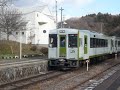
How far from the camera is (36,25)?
77000 mm

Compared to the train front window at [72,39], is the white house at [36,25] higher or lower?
higher

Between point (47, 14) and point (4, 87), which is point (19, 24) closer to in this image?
point (47, 14)

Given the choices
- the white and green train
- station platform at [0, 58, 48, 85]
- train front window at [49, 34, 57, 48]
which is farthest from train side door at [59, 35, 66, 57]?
station platform at [0, 58, 48, 85]

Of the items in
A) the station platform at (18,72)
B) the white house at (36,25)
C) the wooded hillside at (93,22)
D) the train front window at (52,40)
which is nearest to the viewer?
the station platform at (18,72)

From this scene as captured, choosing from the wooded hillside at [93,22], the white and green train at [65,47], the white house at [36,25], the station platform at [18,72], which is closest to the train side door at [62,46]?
the white and green train at [65,47]

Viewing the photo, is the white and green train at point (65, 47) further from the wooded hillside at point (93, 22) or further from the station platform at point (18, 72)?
the wooded hillside at point (93, 22)

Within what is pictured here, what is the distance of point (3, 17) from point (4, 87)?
5025 cm

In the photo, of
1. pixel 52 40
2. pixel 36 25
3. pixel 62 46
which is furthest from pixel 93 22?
pixel 62 46

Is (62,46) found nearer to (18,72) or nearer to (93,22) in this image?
(18,72)

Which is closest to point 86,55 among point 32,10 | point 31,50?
point 31,50

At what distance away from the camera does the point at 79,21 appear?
136 metres

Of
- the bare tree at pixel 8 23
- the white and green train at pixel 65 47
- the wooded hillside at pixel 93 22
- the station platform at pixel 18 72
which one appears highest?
the wooded hillside at pixel 93 22

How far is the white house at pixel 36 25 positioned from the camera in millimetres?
74812

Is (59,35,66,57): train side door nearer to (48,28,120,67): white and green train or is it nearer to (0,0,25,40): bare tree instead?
(48,28,120,67): white and green train
